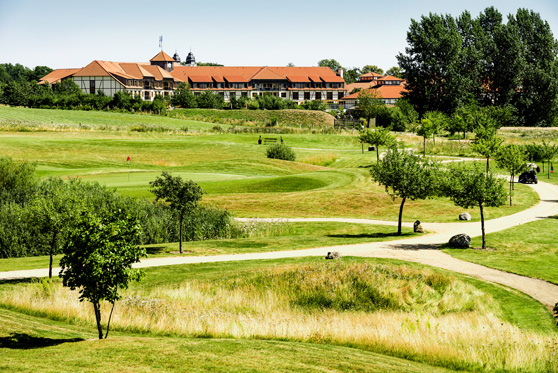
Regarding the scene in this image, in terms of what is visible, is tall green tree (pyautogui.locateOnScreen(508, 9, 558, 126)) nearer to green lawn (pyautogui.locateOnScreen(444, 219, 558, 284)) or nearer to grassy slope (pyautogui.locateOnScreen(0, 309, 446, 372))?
green lawn (pyautogui.locateOnScreen(444, 219, 558, 284))

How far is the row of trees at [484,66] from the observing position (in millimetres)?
104812

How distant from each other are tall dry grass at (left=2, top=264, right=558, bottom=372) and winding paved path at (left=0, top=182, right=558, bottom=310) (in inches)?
98.4

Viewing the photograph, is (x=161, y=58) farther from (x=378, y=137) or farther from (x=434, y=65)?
(x=378, y=137)

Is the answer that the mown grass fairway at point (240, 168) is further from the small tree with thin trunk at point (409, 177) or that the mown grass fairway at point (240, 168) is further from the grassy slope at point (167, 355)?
the grassy slope at point (167, 355)

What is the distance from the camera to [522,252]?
98.1 ft

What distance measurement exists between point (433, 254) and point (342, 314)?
9.99 m

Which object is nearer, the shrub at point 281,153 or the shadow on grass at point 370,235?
the shadow on grass at point 370,235

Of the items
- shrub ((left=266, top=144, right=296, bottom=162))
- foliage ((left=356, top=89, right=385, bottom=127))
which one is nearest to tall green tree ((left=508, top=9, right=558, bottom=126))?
foliage ((left=356, top=89, right=385, bottom=127))

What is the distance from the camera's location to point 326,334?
17641mm

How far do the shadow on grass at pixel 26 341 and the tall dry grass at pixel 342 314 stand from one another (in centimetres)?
363

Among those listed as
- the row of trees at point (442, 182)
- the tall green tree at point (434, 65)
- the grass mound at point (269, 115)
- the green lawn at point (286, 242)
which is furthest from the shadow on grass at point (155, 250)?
the grass mound at point (269, 115)

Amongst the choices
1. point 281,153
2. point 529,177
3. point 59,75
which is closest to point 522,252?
point 529,177

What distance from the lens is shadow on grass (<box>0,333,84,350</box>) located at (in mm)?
13560

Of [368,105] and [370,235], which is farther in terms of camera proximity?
[368,105]
